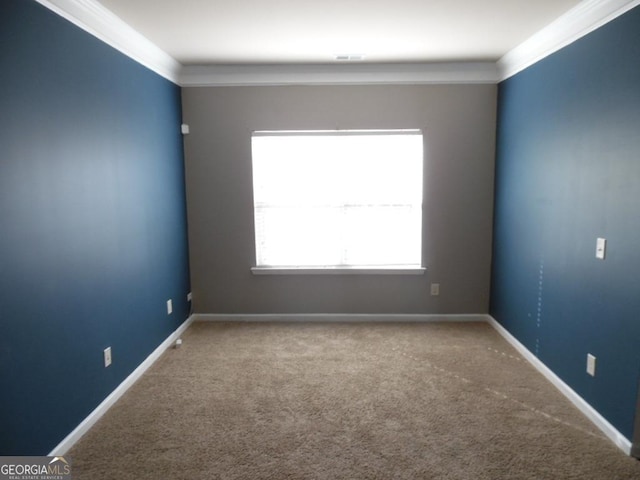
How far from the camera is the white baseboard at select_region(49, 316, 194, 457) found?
2.32 metres

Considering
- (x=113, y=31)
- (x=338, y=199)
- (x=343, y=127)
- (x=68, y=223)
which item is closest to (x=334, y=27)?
(x=343, y=127)

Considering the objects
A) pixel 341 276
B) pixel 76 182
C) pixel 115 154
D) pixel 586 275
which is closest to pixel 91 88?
pixel 115 154

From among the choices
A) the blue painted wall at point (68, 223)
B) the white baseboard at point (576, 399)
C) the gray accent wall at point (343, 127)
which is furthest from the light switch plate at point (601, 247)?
the blue painted wall at point (68, 223)

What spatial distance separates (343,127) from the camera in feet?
13.9

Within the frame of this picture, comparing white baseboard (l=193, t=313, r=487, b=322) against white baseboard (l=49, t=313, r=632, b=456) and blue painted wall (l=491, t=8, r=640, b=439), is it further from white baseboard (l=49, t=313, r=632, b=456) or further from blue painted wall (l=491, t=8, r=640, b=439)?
blue painted wall (l=491, t=8, r=640, b=439)

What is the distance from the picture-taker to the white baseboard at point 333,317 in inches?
176

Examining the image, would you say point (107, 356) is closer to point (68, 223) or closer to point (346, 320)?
point (68, 223)

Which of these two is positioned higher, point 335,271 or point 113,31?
point 113,31

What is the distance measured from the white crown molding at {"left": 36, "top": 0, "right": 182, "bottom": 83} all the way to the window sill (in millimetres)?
2112

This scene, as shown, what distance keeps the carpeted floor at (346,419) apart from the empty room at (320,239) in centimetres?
2

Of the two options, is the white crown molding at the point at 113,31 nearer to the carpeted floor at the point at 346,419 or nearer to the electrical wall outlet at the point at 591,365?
the carpeted floor at the point at 346,419

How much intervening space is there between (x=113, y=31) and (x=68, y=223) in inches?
55.7

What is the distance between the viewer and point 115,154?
2.92 metres

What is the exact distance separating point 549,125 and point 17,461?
385 cm
